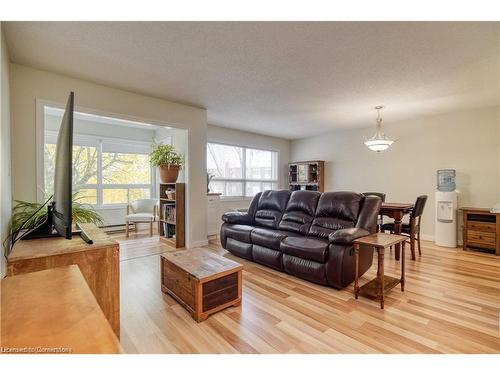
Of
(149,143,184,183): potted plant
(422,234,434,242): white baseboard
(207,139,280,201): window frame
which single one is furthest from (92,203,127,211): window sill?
(422,234,434,242): white baseboard

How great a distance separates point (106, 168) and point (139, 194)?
918mm

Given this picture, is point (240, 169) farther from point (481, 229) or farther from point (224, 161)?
point (481, 229)

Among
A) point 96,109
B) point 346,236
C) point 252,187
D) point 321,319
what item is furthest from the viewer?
point 252,187

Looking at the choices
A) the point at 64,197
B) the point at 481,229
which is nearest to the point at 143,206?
the point at 64,197

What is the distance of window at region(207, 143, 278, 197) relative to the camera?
18.7 ft

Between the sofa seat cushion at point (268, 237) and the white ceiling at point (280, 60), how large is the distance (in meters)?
1.93

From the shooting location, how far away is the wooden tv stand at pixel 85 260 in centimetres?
141

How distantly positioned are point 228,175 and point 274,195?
7.24ft

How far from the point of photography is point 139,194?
19.4ft

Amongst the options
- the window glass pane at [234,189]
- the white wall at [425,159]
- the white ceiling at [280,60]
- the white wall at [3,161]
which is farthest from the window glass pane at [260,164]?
the white wall at [3,161]

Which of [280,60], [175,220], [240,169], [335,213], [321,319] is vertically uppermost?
[280,60]

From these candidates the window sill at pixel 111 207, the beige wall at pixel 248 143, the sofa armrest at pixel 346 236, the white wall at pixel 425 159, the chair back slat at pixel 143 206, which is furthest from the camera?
the beige wall at pixel 248 143

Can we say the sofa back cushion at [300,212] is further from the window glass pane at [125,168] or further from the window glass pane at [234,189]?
the window glass pane at [125,168]

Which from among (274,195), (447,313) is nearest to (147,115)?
(274,195)
